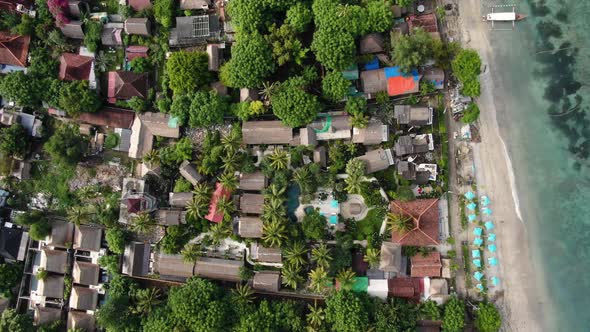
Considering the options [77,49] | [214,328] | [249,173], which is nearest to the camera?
[214,328]

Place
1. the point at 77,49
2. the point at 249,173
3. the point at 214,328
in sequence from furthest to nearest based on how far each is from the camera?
the point at 77,49, the point at 249,173, the point at 214,328

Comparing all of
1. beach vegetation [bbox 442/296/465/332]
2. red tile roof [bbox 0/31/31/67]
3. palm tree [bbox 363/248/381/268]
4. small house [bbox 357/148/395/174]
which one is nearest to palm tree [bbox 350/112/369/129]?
small house [bbox 357/148/395/174]

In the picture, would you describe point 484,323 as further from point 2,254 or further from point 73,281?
point 2,254

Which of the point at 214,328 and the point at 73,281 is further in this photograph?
the point at 73,281

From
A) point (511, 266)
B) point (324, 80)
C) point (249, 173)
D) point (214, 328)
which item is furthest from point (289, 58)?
point (511, 266)

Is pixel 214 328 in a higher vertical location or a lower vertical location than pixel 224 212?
lower

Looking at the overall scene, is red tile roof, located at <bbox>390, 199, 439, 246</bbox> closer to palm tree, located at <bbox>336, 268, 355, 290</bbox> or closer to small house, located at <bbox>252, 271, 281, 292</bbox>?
palm tree, located at <bbox>336, 268, 355, 290</bbox>
